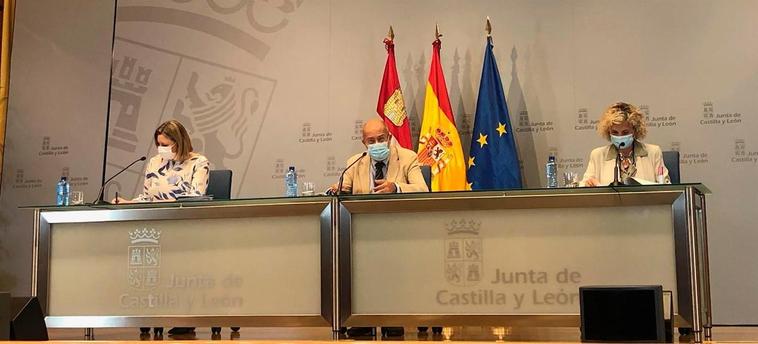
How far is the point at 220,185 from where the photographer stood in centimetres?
478

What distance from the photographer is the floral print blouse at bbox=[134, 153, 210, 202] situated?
470cm

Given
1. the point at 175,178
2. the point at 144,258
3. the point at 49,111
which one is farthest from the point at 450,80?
the point at 49,111

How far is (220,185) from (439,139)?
1561 millimetres

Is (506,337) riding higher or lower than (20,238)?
lower

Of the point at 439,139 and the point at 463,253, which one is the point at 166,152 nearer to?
the point at 439,139

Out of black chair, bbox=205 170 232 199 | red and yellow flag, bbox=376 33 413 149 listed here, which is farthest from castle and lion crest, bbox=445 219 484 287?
red and yellow flag, bbox=376 33 413 149

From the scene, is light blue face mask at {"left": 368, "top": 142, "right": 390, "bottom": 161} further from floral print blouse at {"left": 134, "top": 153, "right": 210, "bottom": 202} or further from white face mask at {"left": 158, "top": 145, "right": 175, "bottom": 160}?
white face mask at {"left": 158, "top": 145, "right": 175, "bottom": 160}

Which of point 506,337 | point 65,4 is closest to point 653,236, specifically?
point 506,337

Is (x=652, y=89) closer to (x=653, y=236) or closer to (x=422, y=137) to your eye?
(x=422, y=137)

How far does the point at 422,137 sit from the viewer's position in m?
5.68

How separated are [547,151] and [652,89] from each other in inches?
30.8

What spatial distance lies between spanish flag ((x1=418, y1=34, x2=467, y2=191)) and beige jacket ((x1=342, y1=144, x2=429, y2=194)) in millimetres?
981

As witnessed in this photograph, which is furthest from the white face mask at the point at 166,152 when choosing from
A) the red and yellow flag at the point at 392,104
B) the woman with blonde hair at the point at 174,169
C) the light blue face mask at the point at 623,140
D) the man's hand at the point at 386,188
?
the light blue face mask at the point at 623,140

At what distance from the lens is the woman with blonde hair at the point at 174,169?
473 cm
